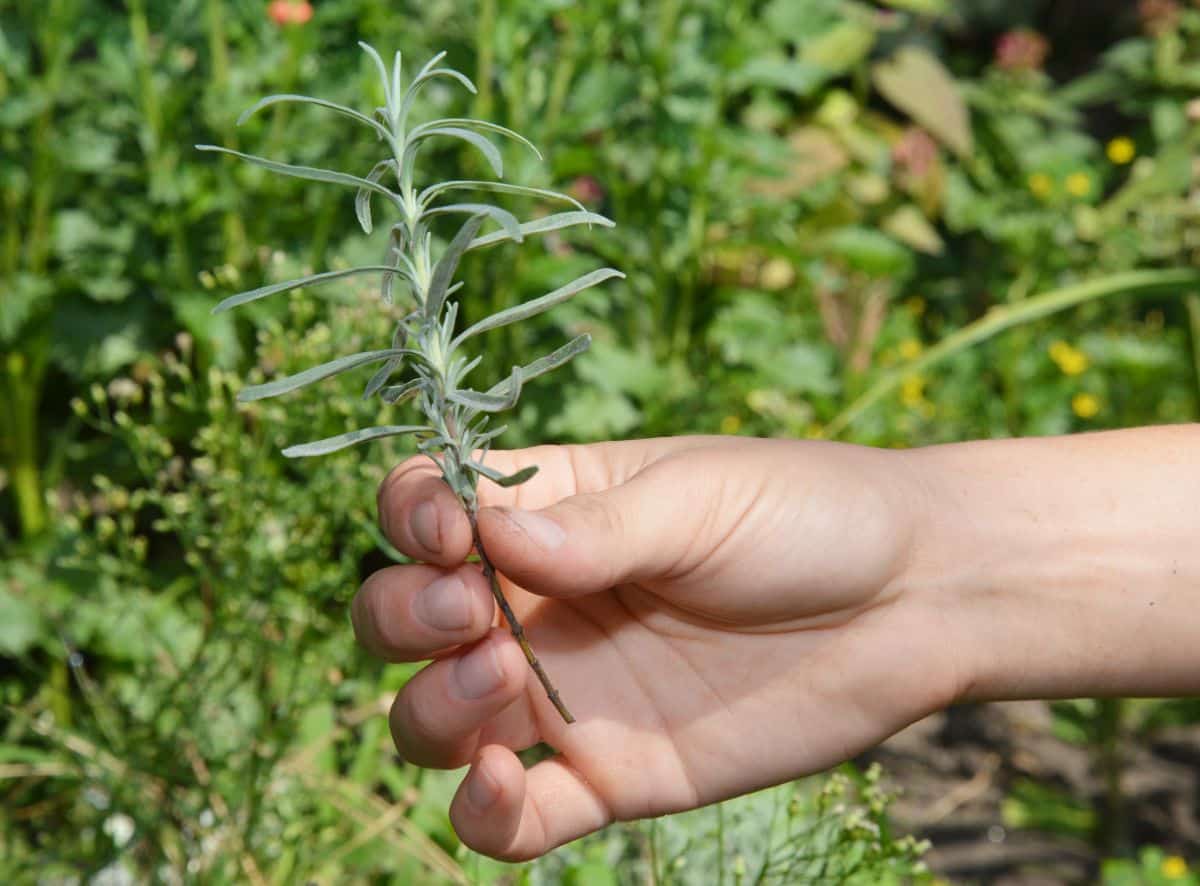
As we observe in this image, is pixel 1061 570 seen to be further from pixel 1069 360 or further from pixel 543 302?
pixel 1069 360

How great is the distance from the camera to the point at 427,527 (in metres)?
0.90

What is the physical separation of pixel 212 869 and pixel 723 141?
5.12 ft

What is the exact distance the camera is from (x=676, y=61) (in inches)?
89.2

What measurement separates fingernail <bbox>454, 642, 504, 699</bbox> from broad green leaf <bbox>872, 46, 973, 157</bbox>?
2.88 meters

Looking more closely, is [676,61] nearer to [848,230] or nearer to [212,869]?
[848,230]

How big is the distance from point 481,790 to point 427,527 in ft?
0.73

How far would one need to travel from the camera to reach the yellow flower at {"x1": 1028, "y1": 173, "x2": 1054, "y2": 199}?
3.46 metres

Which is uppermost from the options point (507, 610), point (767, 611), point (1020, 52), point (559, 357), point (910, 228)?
point (559, 357)

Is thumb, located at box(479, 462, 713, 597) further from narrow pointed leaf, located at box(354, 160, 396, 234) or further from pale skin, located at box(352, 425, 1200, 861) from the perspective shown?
narrow pointed leaf, located at box(354, 160, 396, 234)

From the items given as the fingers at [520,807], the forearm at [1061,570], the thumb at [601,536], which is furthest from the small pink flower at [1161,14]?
the fingers at [520,807]

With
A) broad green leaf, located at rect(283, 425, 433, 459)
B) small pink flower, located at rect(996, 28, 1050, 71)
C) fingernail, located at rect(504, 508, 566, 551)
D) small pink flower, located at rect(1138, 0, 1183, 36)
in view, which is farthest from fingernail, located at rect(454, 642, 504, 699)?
small pink flower, located at rect(1138, 0, 1183, 36)

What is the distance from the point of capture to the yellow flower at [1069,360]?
10.5ft

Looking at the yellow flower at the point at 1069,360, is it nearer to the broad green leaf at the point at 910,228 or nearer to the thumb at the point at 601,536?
the broad green leaf at the point at 910,228

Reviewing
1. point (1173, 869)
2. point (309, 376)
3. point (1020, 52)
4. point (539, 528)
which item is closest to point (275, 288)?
point (309, 376)
